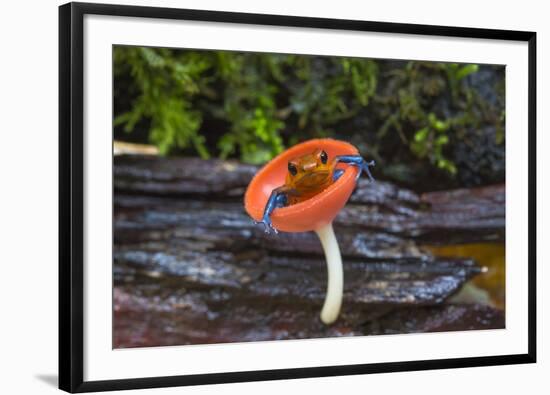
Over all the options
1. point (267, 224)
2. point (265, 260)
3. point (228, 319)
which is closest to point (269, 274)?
point (265, 260)

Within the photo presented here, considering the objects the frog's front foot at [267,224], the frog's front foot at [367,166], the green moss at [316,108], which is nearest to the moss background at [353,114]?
the green moss at [316,108]

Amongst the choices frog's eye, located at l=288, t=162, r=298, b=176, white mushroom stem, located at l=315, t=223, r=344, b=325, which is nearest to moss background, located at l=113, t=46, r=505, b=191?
white mushroom stem, located at l=315, t=223, r=344, b=325

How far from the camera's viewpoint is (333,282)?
309 centimetres

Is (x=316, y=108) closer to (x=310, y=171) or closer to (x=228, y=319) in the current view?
(x=310, y=171)

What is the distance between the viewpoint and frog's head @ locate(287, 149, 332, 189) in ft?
9.12

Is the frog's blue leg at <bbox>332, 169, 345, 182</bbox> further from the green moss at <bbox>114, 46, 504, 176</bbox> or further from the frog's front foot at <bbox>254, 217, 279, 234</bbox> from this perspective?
the green moss at <bbox>114, 46, 504, 176</bbox>

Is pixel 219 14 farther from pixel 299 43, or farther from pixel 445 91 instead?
pixel 445 91

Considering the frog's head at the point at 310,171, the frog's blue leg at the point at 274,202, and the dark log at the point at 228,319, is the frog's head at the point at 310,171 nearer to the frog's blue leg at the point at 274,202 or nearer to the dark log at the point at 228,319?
the frog's blue leg at the point at 274,202

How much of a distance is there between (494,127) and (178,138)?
1.16 meters

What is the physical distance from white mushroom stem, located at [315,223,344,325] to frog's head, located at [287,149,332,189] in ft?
0.90

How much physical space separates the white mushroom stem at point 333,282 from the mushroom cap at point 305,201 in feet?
0.47

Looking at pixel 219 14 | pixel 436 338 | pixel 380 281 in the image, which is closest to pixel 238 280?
pixel 380 281

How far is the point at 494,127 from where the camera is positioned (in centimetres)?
335

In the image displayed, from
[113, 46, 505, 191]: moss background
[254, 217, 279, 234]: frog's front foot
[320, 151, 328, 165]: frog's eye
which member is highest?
[113, 46, 505, 191]: moss background
